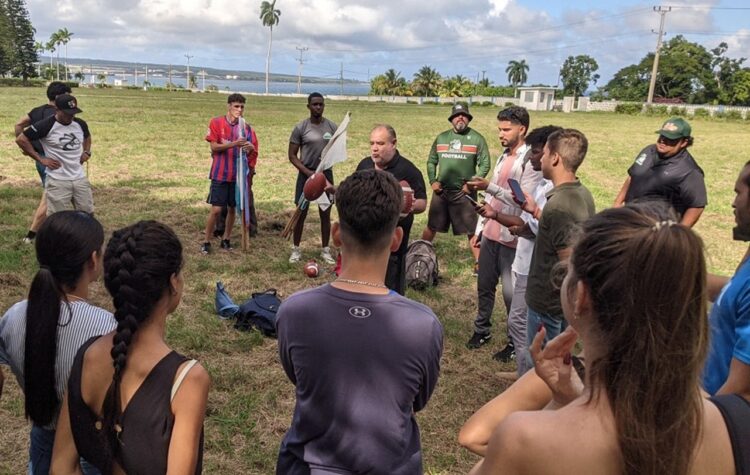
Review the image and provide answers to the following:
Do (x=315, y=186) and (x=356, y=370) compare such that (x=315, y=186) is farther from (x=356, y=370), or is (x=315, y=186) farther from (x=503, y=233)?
(x=356, y=370)

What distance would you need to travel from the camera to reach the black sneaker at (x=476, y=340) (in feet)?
17.1

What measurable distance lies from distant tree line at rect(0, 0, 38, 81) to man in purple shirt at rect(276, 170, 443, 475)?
303 ft

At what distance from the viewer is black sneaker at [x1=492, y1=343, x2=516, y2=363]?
16.3 feet

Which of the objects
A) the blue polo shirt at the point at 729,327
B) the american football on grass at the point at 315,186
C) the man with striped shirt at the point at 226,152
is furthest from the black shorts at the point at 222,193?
the blue polo shirt at the point at 729,327

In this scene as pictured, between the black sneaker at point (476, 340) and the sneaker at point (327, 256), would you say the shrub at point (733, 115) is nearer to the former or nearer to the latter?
the sneaker at point (327, 256)

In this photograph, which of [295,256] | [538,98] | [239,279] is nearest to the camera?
[239,279]

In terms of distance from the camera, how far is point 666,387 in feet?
3.73

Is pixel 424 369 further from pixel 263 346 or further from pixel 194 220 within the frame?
pixel 194 220

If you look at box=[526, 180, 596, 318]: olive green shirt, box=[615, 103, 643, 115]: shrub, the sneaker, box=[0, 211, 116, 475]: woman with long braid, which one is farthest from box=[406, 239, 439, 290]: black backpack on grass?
box=[615, 103, 643, 115]: shrub

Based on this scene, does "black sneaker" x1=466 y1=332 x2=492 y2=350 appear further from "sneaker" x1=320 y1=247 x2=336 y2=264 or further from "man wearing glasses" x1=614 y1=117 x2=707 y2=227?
"sneaker" x1=320 y1=247 x2=336 y2=264

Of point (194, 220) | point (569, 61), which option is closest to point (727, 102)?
point (569, 61)

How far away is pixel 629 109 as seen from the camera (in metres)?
60.7

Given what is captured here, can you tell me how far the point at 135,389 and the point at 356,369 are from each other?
0.69 m

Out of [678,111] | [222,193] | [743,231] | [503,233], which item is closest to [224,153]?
[222,193]
